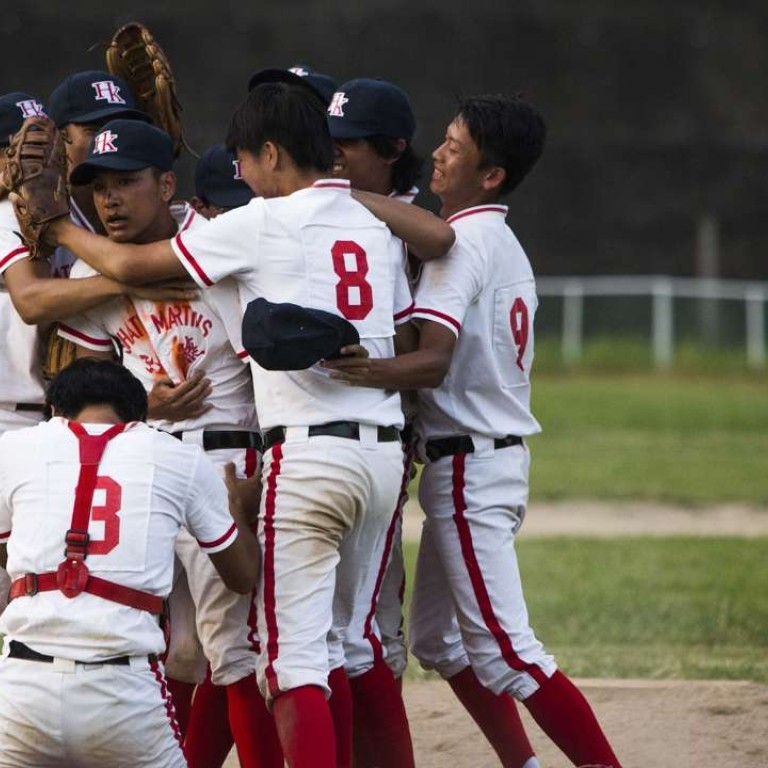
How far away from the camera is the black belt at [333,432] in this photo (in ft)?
13.3

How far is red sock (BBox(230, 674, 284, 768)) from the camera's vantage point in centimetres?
425

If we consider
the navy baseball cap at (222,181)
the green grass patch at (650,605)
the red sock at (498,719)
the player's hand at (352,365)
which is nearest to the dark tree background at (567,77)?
the green grass patch at (650,605)

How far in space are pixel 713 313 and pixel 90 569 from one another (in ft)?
69.6

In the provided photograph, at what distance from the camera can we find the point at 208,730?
14.7 feet

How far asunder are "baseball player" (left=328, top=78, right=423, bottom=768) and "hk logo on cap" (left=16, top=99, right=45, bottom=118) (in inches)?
34.9

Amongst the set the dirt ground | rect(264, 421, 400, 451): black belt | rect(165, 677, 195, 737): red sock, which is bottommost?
the dirt ground

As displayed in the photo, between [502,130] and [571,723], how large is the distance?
170 cm

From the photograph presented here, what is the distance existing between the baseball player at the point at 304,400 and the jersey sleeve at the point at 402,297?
14cm

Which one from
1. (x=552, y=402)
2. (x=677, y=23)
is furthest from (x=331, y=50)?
(x=552, y=402)

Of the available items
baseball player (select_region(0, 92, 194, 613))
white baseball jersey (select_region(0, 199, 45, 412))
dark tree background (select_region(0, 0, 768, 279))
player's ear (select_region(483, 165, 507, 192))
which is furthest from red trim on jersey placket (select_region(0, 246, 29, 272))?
dark tree background (select_region(0, 0, 768, 279))

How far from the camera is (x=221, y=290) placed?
4164 mm

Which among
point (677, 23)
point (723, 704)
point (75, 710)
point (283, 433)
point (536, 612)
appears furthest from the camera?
point (677, 23)

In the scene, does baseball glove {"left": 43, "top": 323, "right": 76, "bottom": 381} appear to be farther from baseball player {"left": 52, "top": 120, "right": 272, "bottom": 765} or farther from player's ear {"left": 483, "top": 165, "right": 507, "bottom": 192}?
player's ear {"left": 483, "top": 165, "right": 507, "bottom": 192}

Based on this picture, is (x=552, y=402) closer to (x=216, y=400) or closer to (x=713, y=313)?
(x=713, y=313)
